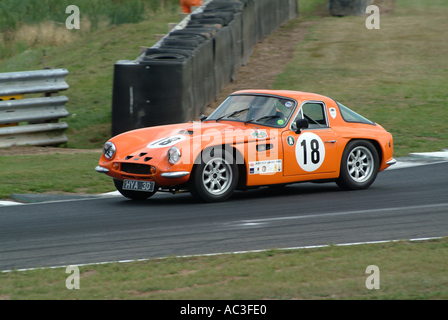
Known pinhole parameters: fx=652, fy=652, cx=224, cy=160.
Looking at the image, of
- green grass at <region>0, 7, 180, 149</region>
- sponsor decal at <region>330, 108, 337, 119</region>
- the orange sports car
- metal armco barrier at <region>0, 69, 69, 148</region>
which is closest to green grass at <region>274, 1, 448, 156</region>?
the orange sports car

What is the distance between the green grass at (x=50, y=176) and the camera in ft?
29.9

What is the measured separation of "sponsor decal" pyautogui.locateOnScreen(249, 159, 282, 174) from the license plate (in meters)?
1.25

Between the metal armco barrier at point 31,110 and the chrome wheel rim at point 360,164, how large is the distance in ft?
21.0

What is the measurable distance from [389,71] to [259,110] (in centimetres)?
1142

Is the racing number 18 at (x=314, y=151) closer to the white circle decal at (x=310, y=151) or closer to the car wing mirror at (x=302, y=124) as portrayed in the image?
the white circle decal at (x=310, y=151)

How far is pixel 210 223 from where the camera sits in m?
6.84

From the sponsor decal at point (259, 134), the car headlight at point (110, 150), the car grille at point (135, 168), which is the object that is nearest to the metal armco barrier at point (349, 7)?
the sponsor decal at point (259, 134)

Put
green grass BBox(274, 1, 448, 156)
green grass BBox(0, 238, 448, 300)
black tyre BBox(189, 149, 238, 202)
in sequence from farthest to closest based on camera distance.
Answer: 1. green grass BBox(274, 1, 448, 156)
2. black tyre BBox(189, 149, 238, 202)
3. green grass BBox(0, 238, 448, 300)

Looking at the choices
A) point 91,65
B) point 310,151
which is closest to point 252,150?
point 310,151

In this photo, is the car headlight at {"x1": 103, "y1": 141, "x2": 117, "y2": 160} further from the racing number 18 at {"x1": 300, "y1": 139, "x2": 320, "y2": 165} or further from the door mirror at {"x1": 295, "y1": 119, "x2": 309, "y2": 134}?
the racing number 18 at {"x1": 300, "y1": 139, "x2": 320, "y2": 165}

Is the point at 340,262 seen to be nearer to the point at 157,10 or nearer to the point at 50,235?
the point at 50,235

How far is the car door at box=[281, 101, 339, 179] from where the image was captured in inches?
329

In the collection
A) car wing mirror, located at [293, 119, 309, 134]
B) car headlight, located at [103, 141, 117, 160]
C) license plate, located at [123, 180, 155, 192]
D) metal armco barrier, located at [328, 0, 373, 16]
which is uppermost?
metal armco barrier, located at [328, 0, 373, 16]
